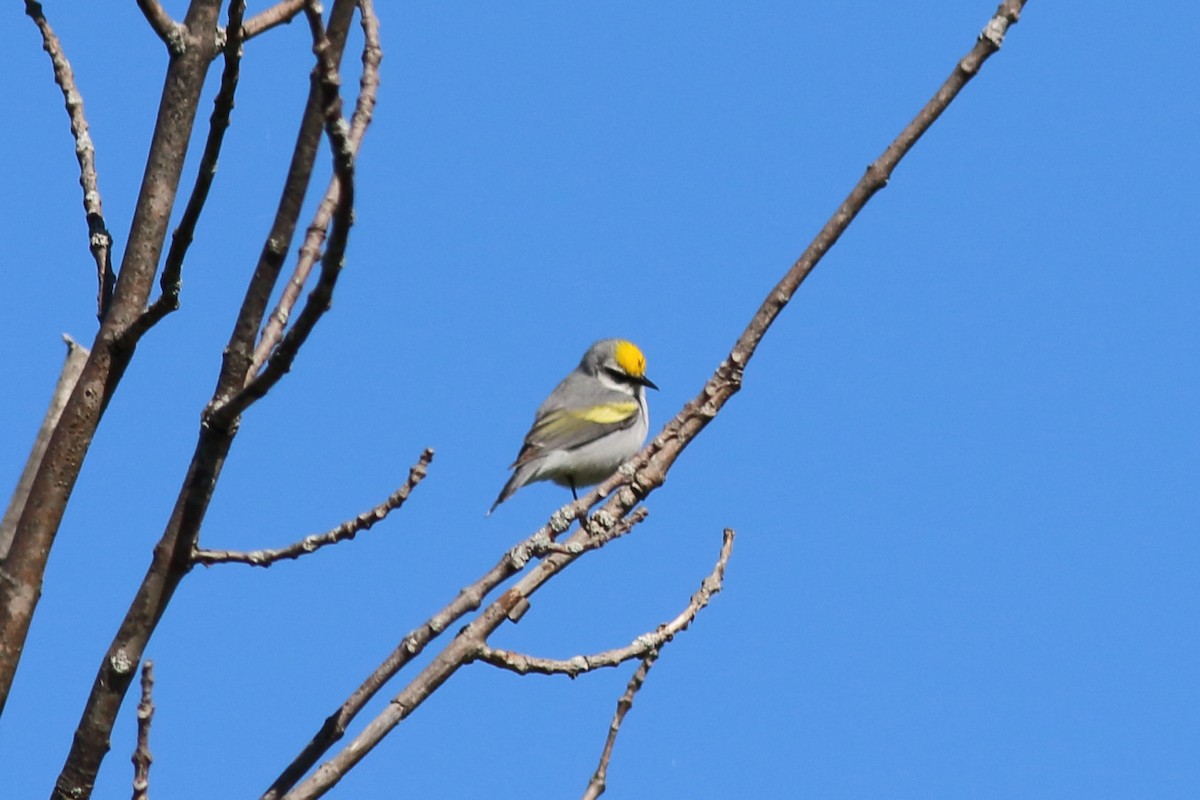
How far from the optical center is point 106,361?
121 inches

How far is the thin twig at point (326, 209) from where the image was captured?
3.56 metres

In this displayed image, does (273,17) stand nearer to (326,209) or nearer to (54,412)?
(326,209)

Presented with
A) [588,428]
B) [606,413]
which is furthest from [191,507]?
[606,413]

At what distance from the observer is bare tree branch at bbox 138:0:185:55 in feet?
10.2

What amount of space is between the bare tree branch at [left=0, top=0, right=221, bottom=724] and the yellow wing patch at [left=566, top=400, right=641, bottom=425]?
27.7 feet

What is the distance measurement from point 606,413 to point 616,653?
330 inches

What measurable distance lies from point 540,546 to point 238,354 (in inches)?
31.3

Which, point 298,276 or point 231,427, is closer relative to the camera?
point 231,427

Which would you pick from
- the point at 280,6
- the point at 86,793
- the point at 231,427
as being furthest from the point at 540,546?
the point at 280,6

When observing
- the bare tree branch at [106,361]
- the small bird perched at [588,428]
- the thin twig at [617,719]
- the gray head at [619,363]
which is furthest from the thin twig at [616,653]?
the gray head at [619,363]

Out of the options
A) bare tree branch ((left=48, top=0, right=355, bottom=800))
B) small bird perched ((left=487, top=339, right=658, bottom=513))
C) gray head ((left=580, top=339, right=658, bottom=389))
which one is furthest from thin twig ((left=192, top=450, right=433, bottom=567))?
gray head ((left=580, top=339, right=658, bottom=389))

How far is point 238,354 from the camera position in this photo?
106 inches

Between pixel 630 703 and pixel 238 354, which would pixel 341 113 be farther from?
pixel 630 703

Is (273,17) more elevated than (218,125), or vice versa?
(273,17)
